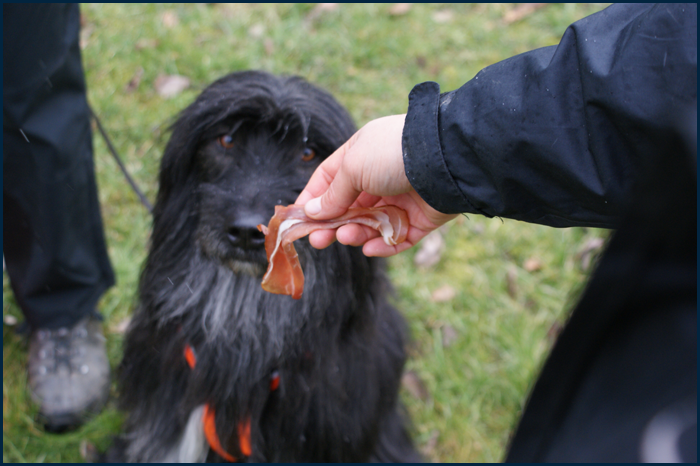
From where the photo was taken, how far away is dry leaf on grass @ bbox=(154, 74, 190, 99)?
3.94 metres

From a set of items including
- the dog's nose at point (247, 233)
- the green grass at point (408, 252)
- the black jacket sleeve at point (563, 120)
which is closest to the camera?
the black jacket sleeve at point (563, 120)

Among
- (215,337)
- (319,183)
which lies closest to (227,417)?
(215,337)

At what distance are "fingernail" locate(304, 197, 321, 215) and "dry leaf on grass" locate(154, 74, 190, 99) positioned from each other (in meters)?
2.82

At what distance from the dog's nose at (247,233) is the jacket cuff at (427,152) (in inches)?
22.3

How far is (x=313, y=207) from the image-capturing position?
1.52 metres

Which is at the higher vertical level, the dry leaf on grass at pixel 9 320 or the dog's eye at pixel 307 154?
the dog's eye at pixel 307 154

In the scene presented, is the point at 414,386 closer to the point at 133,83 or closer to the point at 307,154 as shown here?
the point at 307,154

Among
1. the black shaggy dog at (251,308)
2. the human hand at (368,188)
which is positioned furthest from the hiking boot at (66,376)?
the human hand at (368,188)

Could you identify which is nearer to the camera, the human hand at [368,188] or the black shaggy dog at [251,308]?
the human hand at [368,188]

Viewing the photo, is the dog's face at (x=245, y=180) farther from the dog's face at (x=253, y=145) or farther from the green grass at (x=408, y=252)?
the green grass at (x=408, y=252)

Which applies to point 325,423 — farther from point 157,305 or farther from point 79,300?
point 79,300

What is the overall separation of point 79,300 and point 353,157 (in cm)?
180

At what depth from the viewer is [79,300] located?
2.54 metres

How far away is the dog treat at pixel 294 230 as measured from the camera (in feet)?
4.96
